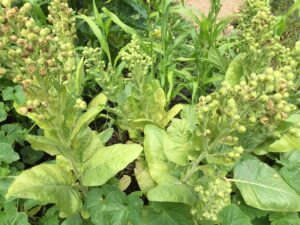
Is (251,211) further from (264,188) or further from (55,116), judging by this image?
(55,116)

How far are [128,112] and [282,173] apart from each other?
91 cm

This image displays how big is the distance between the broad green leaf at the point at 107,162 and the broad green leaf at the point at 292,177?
2.44 feet

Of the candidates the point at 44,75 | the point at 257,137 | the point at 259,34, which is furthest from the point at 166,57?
the point at 44,75

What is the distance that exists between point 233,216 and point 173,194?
29 centimetres

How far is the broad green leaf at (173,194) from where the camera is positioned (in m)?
1.52

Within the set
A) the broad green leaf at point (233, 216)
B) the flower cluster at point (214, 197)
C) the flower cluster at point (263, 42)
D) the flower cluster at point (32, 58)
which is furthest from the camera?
the flower cluster at point (263, 42)

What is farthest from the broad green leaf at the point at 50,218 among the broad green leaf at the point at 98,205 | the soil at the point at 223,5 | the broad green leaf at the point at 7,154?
the soil at the point at 223,5

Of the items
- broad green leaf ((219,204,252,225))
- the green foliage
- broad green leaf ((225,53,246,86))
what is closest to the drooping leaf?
the green foliage

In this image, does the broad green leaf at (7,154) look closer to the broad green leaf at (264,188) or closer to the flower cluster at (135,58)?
the flower cluster at (135,58)

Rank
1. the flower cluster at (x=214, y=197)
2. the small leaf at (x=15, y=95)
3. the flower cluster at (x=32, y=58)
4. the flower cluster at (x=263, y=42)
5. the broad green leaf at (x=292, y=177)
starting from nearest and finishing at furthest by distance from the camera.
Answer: the flower cluster at (x=32, y=58)
the flower cluster at (x=214, y=197)
the broad green leaf at (x=292, y=177)
the flower cluster at (x=263, y=42)
the small leaf at (x=15, y=95)

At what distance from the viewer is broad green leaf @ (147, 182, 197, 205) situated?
1.52 m

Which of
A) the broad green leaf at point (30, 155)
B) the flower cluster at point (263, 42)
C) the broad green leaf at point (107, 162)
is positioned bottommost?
the broad green leaf at point (30, 155)

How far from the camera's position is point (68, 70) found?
1353 millimetres

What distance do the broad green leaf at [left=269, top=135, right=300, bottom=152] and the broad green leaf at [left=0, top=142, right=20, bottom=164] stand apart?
4.26 ft
